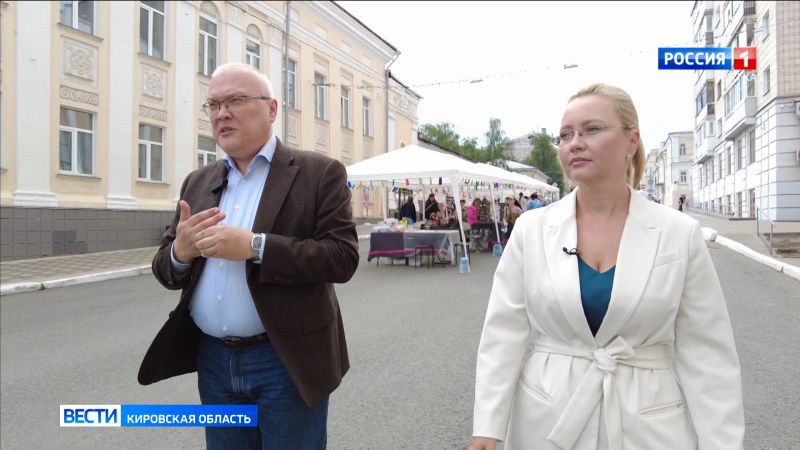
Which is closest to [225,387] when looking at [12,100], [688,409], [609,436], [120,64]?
[609,436]

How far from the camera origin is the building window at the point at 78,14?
1375cm

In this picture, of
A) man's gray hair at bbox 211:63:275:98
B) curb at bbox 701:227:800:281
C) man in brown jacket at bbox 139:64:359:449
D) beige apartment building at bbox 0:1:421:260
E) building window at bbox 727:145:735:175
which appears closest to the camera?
man in brown jacket at bbox 139:64:359:449

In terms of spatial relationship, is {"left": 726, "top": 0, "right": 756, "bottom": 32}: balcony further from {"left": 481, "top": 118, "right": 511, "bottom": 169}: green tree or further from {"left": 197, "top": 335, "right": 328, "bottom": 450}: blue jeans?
{"left": 481, "top": 118, "right": 511, "bottom": 169}: green tree

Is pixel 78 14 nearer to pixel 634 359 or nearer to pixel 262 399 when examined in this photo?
pixel 262 399

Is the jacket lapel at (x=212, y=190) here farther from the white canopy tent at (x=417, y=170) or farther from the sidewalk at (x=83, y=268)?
the white canopy tent at (x=417, y=170)

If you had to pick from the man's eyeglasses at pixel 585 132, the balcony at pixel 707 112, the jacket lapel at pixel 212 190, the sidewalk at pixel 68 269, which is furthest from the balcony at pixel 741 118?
the jacket lapel at pixel 212 190

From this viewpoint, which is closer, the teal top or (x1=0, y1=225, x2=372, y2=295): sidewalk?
the teal top

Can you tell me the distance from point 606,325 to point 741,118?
33.0m

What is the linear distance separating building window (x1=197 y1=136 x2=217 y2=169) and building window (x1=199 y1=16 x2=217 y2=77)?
2201 mm

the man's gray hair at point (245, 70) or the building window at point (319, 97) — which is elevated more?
the building window at point (319, 97)

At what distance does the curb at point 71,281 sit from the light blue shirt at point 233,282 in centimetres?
758

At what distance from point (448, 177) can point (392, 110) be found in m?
20.5

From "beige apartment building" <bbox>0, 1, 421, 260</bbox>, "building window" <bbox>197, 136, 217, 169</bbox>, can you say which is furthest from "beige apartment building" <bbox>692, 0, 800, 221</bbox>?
"building window" <bbox>197, 136, 217, 169</bbox>

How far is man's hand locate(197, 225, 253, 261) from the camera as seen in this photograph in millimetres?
1652
